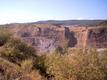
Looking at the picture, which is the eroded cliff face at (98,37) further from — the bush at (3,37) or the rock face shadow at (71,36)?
the bush at (3,37)

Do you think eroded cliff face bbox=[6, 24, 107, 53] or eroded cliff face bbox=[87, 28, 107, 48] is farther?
eroded cliff face bbox=[87, 28, 107, 48]

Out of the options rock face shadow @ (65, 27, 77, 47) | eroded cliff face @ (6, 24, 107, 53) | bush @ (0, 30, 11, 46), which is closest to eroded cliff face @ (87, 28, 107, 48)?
eroded cliff face @ (6, 24, 107, 53)

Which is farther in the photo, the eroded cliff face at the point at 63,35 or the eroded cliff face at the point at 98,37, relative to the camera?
the eroded cliff face at the point at 98,37

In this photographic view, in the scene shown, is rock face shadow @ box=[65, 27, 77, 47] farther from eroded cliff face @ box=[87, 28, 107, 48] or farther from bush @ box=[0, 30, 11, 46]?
bush @ box=[0, 30, 11, 46]

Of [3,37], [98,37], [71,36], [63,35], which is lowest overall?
[71,36]

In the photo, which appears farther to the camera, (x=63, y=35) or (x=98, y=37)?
(x=63, y=35)

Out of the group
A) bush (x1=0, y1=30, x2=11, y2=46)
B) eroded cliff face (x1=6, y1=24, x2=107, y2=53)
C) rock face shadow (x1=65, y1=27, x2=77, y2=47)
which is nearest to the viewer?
bush (x1=0, y1=30, x2=11, y2=46)

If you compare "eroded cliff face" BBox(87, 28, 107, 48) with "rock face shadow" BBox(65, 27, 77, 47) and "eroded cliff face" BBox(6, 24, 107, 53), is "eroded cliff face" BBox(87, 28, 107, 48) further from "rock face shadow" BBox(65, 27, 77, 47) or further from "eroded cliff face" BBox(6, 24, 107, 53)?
"rock face shadow" BBox(65, 27, 77, 47)

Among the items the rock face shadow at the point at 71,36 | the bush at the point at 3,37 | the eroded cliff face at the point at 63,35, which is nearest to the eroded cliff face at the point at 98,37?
the eroded cliff face at the point at 63,35

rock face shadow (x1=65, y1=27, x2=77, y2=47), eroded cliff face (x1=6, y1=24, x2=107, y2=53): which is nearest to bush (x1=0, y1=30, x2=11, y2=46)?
eroded cliff face (x1=6, y1=24, x2=107, y2=53)

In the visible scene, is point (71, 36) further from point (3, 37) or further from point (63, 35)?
point (3, 37)

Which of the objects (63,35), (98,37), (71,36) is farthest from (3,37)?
(71,36)

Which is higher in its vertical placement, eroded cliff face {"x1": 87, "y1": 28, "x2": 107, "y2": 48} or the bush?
the bush

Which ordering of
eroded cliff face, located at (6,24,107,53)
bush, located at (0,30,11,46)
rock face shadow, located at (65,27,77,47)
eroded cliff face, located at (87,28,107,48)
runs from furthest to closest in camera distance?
rock face shadow, located at (65,27,77,47)
eroded cliff face, located at (87,28,107,48)
eroded cliff face, located at (6,24,107,53)
bush, located at (0,30,11,46)
